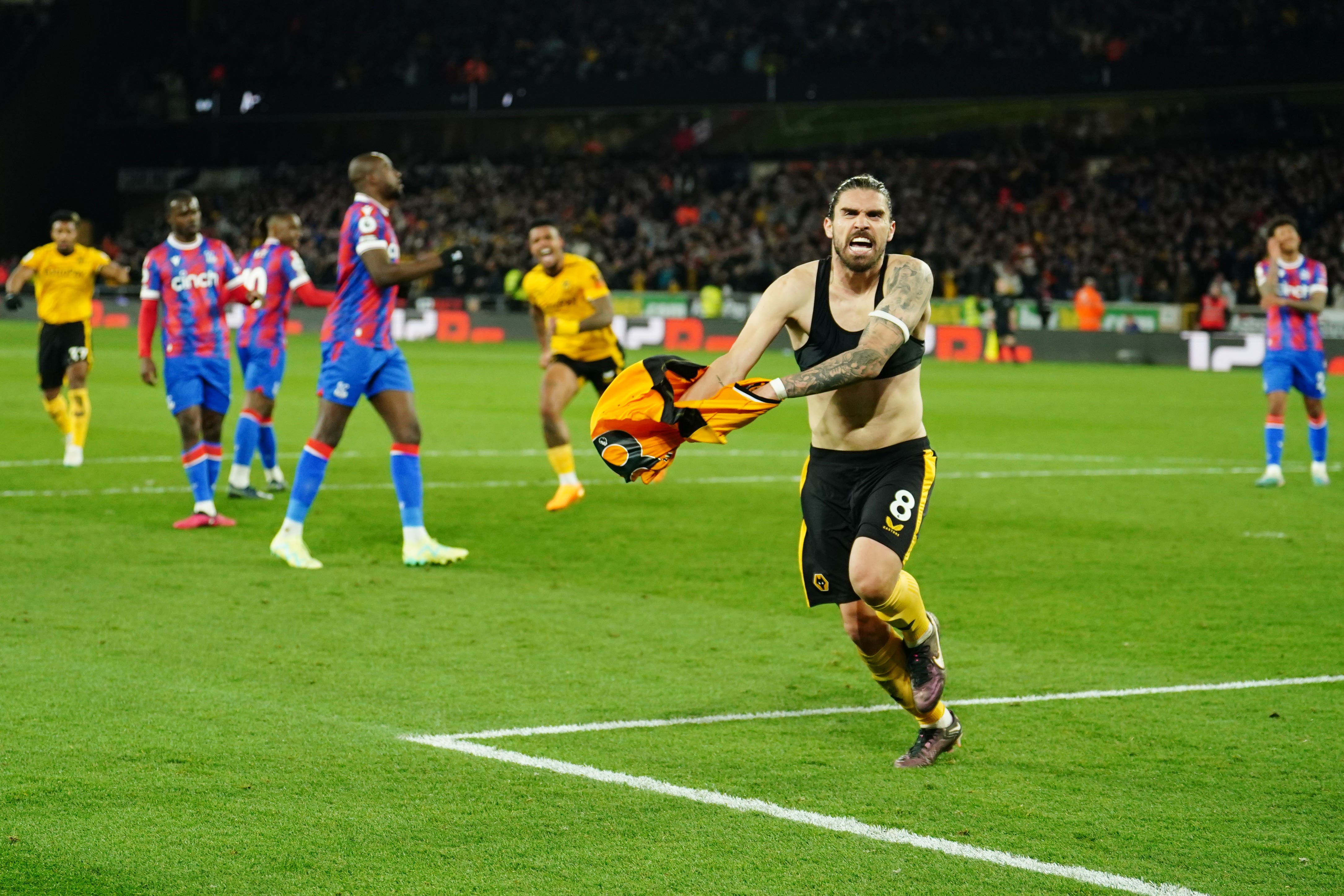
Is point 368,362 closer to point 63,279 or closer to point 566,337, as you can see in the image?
point 566,337

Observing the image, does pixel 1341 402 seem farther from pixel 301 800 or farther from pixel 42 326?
pixel 301 800

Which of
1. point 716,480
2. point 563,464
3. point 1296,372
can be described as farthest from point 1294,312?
point 563,464

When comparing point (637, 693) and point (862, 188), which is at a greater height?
point (862, 188)

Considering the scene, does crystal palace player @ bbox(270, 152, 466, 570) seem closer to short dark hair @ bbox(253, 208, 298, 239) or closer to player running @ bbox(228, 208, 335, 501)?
player running @ bbox(228, 208, 335, 501)

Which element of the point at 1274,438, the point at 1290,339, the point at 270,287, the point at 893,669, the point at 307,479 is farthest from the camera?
the point at 1274,438

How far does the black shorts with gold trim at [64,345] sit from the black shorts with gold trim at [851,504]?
11065 millimetres

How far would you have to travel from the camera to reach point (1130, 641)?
25.8 feet

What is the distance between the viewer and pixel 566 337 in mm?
12844

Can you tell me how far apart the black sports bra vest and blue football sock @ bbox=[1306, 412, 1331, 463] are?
980cm

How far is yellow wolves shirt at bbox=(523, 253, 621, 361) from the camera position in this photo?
504 inches

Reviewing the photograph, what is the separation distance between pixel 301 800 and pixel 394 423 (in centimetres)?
489

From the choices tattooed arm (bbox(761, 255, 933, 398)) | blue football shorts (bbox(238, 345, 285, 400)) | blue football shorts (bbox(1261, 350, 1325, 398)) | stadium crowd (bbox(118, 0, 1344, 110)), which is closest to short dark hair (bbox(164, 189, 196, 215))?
blue football shorts (bbox(238, 345, 285, 400))

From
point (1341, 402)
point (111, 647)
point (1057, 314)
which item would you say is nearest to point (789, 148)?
point (1057, 314)

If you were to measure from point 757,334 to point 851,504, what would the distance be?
2.38 ft
